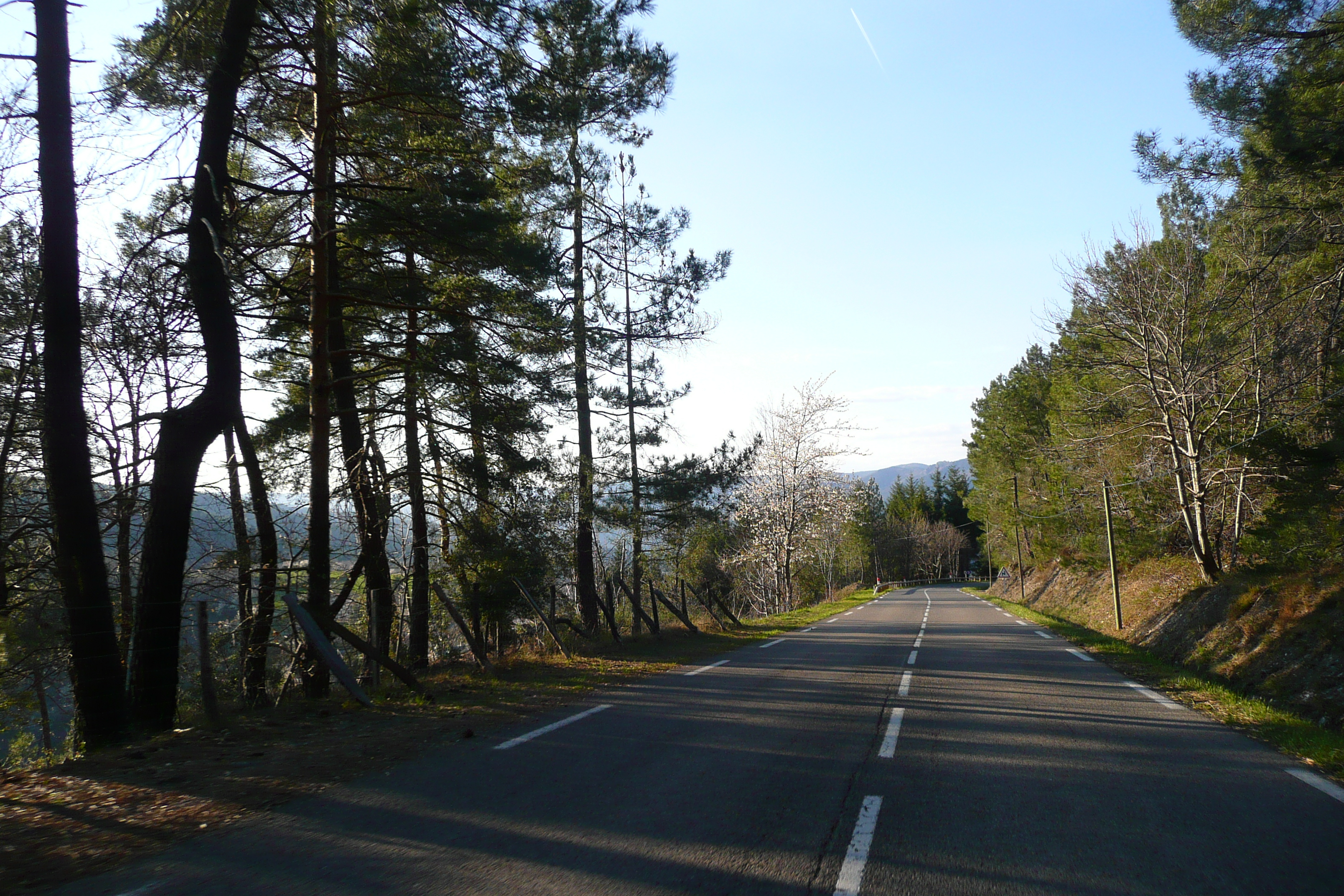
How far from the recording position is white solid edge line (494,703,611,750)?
6.70m

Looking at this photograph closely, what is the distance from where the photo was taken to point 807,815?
4.81 meters

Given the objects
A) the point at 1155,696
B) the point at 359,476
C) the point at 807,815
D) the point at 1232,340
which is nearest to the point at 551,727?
the point at 807,815

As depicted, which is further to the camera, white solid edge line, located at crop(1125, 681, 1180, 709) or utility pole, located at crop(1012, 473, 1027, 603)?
utility pole, located at crop(1012, 473, 1027, 603)

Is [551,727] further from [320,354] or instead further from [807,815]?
[320,354]

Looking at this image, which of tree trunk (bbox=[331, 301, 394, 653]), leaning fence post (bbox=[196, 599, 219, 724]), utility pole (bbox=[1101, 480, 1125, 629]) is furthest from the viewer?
utility pole (bbox=[1101, 480, 1125, 629])

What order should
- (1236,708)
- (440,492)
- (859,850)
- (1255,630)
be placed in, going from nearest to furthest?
1. (859,850)
2. (1236,708)
3. (1255,630)
4. (440,492)

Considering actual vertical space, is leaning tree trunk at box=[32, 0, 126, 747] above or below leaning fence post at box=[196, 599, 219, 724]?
above

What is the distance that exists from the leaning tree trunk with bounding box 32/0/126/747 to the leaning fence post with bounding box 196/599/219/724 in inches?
35.4

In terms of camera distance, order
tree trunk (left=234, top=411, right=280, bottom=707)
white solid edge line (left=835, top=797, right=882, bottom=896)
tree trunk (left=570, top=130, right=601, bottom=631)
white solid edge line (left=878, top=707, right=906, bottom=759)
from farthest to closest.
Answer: tree trunk (left=570, top=130, right=601, bottom=631) < tree trunk (left=234, top=411, right=280, bottom=707) < white solid edge line (left=878, top=707, right=906, bottom=759) < white solid edge line (left=835, top=797, right=882, bottom=896)

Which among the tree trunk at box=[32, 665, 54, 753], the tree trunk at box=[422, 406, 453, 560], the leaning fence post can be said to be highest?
the tree trunk at box=[422, 406, 453, 560]

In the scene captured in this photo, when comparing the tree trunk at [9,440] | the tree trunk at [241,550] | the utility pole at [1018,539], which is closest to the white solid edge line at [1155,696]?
the tree trunk at [241,550]

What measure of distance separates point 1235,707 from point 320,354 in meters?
12.4

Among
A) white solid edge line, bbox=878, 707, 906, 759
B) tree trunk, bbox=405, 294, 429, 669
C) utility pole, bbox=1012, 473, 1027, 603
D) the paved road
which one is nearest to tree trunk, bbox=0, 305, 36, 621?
tree trunk, bbox=405, 294, 429, 669

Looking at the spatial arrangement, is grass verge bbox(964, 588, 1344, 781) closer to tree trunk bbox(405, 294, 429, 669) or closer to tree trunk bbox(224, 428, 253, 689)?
tree trunk bbox(405, 294, 429, 669)
